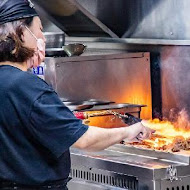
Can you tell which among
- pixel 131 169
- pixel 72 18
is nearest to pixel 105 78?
pixel 72 18

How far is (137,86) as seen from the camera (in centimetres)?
423

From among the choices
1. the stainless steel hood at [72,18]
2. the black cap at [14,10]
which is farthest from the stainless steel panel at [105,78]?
the black cap at [14,10]

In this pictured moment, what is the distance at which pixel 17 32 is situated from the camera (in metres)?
2.61

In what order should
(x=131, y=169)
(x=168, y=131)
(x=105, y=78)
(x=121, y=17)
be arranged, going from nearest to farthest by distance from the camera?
(x=131, y=169), (x=168, y=131), (x=105, y=78), (x=121, y=17)

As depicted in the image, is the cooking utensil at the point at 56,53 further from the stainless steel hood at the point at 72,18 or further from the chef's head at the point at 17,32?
the chef's head at the point at 17,32

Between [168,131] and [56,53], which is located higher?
[56,53]

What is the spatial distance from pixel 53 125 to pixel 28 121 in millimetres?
103

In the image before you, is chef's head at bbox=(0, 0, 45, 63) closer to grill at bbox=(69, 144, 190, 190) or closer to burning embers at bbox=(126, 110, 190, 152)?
grill at bbox=(69, 144, 190, 190)

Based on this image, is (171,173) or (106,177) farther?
(106,177)

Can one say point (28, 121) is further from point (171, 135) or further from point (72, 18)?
point (72, 18)

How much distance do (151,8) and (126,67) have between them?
0.43 metres

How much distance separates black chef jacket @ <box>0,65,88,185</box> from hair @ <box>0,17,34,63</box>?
0.05 meters

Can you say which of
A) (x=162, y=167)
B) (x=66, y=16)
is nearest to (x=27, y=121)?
(x=162, y=167)

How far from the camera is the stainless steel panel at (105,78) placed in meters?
4.02
